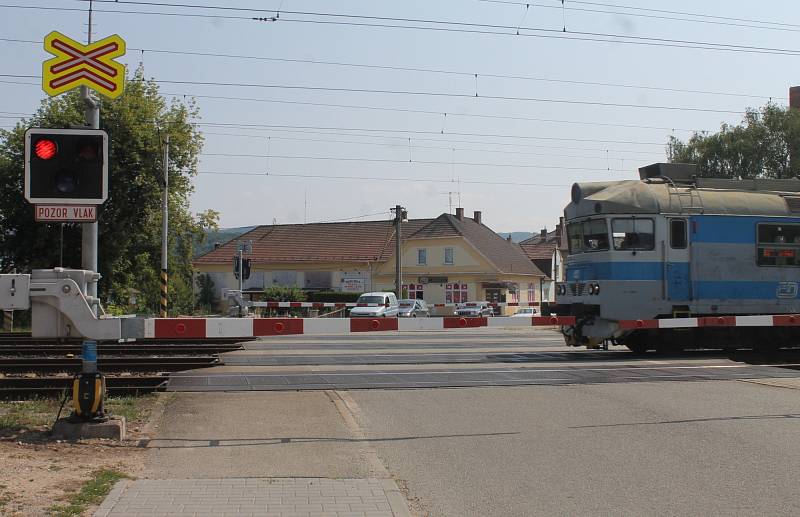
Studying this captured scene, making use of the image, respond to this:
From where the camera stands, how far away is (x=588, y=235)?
18.1 metres

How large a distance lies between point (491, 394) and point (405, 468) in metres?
4.66

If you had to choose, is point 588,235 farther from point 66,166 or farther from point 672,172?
point 66,166

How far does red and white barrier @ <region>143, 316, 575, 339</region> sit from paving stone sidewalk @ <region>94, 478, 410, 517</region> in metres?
2.45

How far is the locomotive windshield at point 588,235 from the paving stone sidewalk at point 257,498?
12.1m

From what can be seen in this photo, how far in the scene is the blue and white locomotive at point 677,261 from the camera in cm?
1745

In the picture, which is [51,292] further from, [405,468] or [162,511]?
[405,468]

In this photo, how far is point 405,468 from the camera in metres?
7.34

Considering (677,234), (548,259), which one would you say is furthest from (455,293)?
(677,234)

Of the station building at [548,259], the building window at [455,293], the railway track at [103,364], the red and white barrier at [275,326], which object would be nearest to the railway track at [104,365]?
the railway track at [103,364]

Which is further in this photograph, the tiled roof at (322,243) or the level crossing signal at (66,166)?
the tiled roof at (322,243)

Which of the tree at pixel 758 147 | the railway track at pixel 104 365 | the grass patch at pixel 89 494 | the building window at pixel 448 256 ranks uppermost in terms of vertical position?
the tree at pixel 758 147

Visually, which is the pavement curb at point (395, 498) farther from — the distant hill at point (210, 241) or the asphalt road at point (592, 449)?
the distant hill at point (210, 241)

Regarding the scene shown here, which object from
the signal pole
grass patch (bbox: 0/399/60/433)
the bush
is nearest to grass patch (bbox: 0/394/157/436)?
grass patch (bbox: 0/399/60/433)

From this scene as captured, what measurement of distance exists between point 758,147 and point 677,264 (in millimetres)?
36487
